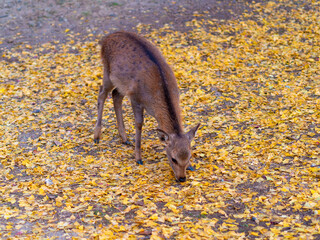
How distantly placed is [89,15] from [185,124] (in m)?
6.66

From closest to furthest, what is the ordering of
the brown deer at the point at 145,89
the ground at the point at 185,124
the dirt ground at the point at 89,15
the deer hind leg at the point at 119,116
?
the ground at the point at 185,124
the brown deer at the point at 145,89
the deer hind leg at the point at 119,116
the dirt ground at the point at 89,15

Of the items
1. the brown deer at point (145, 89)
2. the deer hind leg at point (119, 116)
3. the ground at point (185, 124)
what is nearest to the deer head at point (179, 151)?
the brown deer at point (145, 89)

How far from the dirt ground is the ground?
0.04 meters

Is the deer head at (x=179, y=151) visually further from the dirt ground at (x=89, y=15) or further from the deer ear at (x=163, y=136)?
the dirt ground at (x=89, y=15)

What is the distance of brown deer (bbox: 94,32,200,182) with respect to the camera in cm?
677

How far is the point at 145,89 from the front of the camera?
24.0 ft

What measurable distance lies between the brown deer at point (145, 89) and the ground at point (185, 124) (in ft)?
1.46

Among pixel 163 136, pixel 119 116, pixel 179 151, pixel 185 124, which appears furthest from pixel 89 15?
pixel 179 151

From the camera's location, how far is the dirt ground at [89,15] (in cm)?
1318

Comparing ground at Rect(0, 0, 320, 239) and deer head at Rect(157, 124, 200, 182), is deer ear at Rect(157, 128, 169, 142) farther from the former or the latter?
ground at Rect(0, 0, 320, 239)

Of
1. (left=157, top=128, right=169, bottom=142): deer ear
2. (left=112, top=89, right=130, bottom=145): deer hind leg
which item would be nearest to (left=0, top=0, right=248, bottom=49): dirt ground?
(left=112, top=89, right=130, bottom=145): deer hind leg

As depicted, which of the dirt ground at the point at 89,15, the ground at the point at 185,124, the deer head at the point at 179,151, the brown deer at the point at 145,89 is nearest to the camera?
the ground at the point at 185,124

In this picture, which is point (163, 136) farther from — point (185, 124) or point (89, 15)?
point (89, 15)

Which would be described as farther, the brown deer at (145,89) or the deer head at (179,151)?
the brown deer at (145,89)
